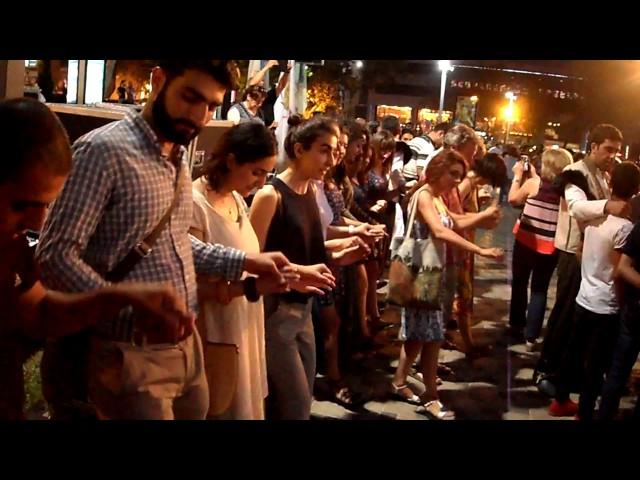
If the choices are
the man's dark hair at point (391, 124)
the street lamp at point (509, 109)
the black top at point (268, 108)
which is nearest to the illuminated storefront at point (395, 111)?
the street lamp at point (509, 109)

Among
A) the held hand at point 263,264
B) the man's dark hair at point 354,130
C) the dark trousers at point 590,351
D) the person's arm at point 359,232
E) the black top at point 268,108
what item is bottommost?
the dark trousers at point 590,351

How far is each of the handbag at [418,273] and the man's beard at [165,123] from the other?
84.5 inches

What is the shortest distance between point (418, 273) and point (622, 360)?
1132mm

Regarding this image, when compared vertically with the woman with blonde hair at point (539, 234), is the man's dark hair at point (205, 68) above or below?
above

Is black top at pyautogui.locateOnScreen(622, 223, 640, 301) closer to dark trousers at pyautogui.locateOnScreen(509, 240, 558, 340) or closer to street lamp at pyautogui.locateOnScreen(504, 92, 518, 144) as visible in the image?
dark trousers at pyautogui.locateOnScreen(509, 240, 558, 340)

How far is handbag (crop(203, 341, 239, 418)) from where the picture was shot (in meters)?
2.26

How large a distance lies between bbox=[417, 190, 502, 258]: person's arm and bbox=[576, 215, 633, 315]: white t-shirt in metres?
0.49

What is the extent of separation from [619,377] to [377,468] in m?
1.57

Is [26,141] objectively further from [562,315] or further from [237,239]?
[562,315]

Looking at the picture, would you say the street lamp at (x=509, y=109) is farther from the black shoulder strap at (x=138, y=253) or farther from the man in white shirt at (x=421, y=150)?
the black shoulder strap at (x=138, y=253)

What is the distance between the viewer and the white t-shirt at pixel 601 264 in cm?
366

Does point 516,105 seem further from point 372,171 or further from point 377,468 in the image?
point 377,468

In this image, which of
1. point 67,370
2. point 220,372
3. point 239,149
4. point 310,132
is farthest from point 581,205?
point 67,370
